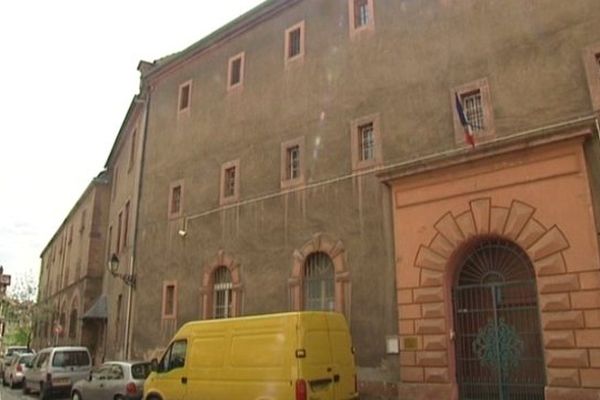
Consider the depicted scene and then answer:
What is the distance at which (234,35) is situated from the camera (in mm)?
19578

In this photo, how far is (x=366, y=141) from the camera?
1485 centimetres

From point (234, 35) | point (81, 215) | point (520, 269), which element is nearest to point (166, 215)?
point (234, 35)

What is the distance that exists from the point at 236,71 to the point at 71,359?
1155 centimetres

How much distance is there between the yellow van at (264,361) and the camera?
9.52 m

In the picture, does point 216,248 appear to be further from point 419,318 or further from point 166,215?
point 419,318

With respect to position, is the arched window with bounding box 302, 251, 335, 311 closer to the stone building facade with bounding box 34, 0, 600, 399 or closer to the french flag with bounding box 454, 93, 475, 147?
the stone building facade with bounding box 34, 0, 600, 399

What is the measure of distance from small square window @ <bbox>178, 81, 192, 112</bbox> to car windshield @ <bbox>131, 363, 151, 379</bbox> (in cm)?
1053

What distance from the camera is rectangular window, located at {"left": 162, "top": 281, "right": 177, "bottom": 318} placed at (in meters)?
19.4

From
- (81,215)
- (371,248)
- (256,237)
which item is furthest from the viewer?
(81,215)

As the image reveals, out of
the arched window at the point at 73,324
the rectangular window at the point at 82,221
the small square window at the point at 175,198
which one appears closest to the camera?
the small square window at the point at 175,198

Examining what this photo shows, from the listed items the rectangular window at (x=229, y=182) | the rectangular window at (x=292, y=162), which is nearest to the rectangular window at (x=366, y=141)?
the rectangular window at (x=292, y=162)

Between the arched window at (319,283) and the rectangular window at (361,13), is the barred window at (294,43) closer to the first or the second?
the rectangular window at (361,13)

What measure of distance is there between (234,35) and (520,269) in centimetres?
1300

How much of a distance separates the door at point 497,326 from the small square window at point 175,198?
1158 centimetres
